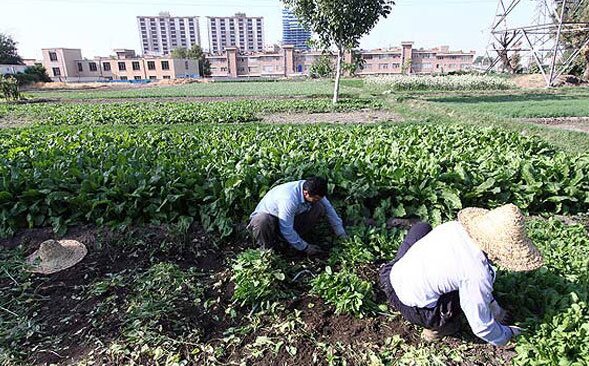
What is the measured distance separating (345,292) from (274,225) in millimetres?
1053

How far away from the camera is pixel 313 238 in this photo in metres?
4.47

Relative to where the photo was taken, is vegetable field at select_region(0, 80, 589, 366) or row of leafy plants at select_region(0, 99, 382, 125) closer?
vegetable field at select_region(0, 80, 589, 366)

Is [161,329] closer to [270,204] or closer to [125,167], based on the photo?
[270,204]

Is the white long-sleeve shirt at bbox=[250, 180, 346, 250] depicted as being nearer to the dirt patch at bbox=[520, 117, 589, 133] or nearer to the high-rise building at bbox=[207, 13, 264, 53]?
the dirt patch at bbox=[520, 117, 589, 133]

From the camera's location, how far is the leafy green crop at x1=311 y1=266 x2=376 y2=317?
3236mm

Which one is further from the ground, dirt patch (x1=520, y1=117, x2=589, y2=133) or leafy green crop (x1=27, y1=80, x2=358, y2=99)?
leafy green crop (x1=27, y1=80, x2=358, y2=99)

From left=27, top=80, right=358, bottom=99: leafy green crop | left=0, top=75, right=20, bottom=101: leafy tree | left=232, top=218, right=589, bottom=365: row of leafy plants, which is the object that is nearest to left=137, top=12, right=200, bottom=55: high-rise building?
left=27, top=80, right=358, bottom=99: leafy green crop

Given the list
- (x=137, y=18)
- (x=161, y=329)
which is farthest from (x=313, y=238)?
(x=137, y=18)

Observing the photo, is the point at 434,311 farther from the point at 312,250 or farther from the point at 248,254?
the point at 248,254

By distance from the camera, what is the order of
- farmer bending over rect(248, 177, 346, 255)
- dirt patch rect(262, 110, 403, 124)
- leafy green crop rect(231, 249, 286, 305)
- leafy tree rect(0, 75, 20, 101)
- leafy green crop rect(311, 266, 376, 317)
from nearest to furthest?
leafy green crop rect(311, 266, 376, 317)
leafy green crop rect(231, 249, 286, 305)
farmer bending over rect(248, 177, 346, 255)
dirt patch rect(262, 110, 403, 124)
leafy tree rect(0, 75, 20, 101)

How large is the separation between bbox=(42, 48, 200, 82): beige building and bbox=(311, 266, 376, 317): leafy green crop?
78.5 m

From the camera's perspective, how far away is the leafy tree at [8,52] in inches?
2468

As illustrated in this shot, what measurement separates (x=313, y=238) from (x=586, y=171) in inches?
171

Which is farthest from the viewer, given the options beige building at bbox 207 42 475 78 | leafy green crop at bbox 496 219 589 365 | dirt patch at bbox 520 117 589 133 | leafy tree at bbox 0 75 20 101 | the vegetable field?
beige building at bbox 207 42 475 78
